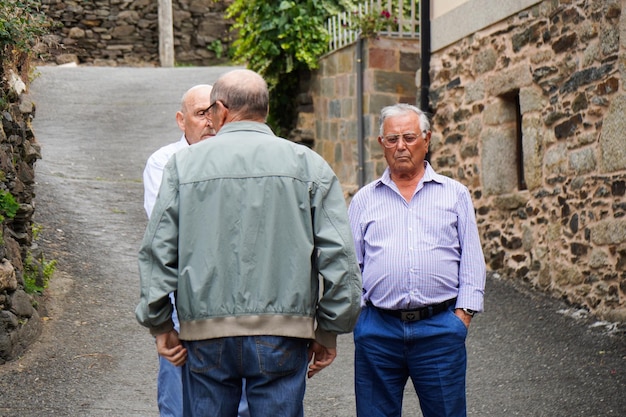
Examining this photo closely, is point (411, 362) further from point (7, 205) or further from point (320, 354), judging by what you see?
point (7, 205)

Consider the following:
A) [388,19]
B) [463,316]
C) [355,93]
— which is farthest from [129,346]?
[388,19]

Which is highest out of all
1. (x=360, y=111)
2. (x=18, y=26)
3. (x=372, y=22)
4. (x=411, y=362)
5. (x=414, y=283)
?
(x=372, y=22)

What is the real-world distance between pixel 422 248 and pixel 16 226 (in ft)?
13.8

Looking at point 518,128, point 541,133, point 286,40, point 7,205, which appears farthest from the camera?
point 286,40

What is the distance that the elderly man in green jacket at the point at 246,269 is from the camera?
298 centimetres

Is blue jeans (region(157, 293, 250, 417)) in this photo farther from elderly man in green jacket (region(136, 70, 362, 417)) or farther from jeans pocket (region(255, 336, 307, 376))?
jeans pocket (region(255, 336, 307, 376))

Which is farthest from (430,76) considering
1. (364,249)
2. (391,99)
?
(364,249)

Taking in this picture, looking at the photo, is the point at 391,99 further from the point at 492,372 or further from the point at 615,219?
the point at 492,372

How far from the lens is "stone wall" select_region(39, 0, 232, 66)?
64.8ft

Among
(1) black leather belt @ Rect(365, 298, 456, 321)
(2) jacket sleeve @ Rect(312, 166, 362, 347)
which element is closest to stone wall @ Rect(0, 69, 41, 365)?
(1) black leather belt @ Rect(365, 298, 456, 321)

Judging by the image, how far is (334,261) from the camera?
3.03 metres

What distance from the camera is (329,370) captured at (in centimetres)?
627

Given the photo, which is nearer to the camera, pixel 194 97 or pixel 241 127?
pixel 241 127

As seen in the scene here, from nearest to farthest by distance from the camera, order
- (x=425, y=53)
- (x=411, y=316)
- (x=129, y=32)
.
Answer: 1. (x=411, y=316)
2. (x=425, y=53)
3. (x=129, y=32)
